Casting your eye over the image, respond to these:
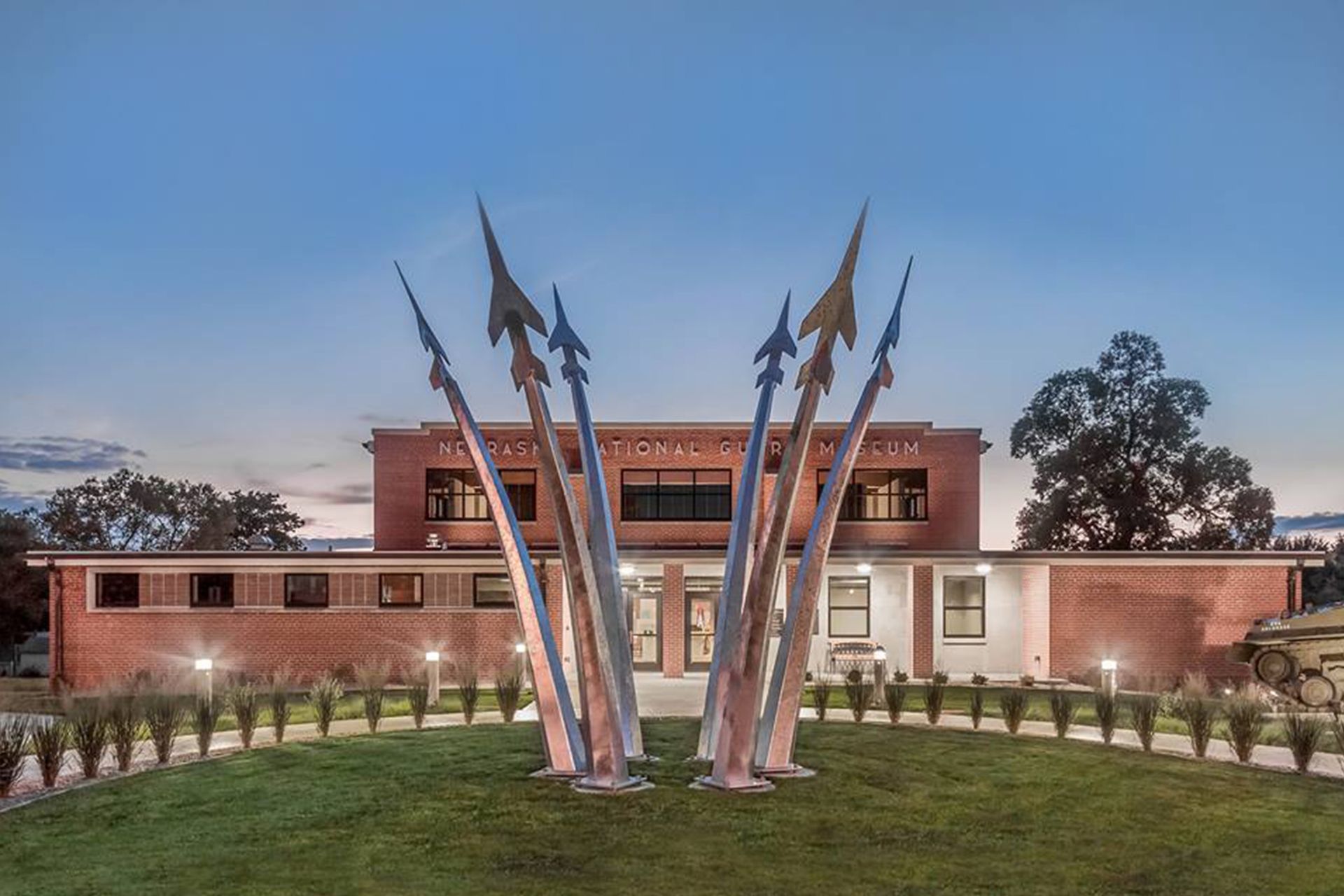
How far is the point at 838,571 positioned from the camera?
31.1 m

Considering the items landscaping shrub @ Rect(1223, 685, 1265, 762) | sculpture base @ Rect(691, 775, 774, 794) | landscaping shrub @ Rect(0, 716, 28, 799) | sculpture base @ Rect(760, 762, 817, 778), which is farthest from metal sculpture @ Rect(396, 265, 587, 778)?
landscaping shrub @ Rect(1223, 685, 1265, 762)

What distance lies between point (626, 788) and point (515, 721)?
7300 mm

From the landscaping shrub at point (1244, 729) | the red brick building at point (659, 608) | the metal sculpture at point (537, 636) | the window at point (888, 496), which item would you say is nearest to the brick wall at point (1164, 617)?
the red brick building at point (659, 608)

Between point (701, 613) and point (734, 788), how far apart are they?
62.2 feet

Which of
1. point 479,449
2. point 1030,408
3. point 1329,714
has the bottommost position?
point 1329,714

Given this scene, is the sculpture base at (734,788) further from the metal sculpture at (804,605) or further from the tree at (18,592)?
the tree at (18,592)

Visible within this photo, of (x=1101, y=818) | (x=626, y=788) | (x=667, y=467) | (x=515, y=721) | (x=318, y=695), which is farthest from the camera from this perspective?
(x=667, y=467)

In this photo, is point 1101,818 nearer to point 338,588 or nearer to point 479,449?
point 479,449

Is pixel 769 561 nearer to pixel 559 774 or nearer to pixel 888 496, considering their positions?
pixel 559 774

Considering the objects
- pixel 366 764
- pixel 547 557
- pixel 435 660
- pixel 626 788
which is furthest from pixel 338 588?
pixel 626 788

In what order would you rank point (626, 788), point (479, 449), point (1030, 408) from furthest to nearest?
point (1030, 408) → point (479, 449) → point (626, 788)

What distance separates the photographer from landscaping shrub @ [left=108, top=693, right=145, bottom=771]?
14070mm

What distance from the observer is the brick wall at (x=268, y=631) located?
28.8 metres

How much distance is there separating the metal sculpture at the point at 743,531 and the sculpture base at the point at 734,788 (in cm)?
58
